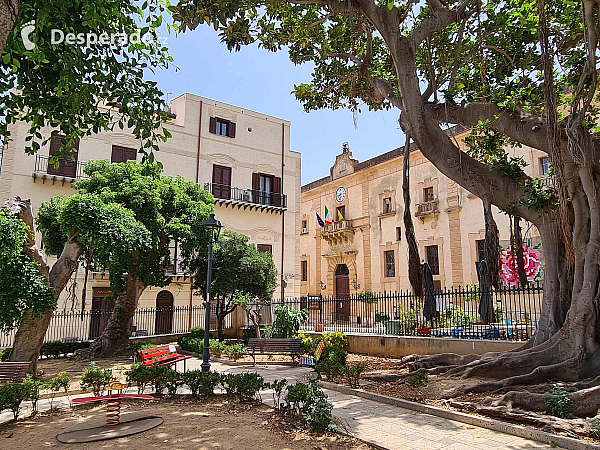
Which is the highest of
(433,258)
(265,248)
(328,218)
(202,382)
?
(328,218)

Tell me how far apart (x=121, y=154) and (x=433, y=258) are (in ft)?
61.4

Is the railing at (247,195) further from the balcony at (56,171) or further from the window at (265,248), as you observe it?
the balcony at (56,171)

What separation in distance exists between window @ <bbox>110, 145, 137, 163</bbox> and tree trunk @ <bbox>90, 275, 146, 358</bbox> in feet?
26.2

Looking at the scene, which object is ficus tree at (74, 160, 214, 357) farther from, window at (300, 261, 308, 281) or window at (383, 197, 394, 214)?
window at (300, 261, 308, 281)

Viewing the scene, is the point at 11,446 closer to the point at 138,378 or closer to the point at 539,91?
the point at 138,378

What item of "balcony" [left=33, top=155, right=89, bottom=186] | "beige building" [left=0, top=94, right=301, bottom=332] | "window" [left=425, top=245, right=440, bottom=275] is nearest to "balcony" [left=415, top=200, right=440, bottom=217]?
"window" [left=425, top=245, right=440, bottom=275]

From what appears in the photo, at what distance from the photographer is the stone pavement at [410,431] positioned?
5.38 meters

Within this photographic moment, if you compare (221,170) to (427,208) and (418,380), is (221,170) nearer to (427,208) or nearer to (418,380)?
(427,208)

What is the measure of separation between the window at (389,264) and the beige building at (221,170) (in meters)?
7.14

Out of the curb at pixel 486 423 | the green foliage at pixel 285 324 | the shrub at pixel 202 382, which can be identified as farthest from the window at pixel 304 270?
the shrub at pixel 202 382

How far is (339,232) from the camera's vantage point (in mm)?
33688

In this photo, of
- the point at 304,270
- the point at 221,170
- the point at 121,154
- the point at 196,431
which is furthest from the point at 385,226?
the point at 196,431

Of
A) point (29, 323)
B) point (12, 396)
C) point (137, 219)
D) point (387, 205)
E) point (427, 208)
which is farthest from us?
point (387, 205)

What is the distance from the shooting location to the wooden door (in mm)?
24203
